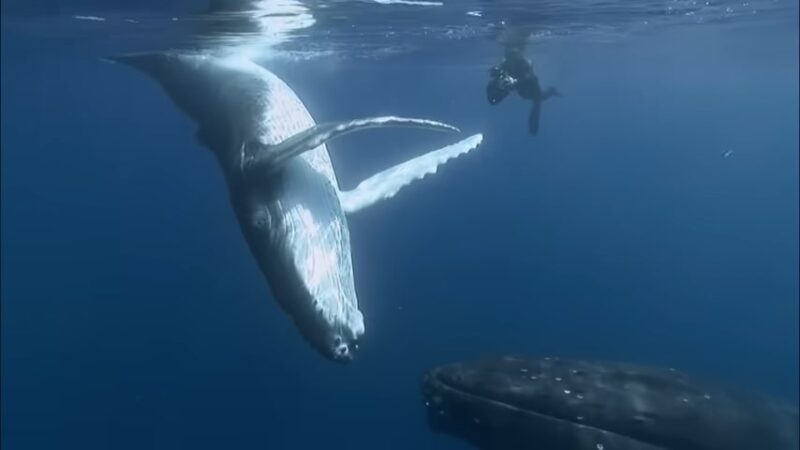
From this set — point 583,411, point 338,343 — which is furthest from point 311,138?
point 583,411

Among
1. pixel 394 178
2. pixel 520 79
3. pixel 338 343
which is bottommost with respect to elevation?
pixel 338 343

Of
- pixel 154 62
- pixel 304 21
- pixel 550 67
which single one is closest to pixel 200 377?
pixel 304 21

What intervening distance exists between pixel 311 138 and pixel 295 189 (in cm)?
86

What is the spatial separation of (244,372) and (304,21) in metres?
10.6

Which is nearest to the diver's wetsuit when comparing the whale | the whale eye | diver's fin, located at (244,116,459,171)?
the whale

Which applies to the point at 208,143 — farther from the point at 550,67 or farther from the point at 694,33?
the point at 550,67

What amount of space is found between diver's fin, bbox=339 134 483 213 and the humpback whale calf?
6.11 ft

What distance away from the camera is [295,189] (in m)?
7.77

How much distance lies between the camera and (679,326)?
35906 millimetres

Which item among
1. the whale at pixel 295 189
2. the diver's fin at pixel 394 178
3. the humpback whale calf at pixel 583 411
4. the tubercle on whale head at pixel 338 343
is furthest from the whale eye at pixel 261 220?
the humpback whale calf at pixel 583 411

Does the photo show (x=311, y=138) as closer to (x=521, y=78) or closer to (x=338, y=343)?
(x=338, y=343)

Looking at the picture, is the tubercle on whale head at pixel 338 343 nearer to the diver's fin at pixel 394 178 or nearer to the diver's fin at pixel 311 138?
the diver's fin at pixel 311 138

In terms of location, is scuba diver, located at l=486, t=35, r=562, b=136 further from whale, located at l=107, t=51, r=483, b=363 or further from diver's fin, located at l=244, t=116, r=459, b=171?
diver's fin, located at l=244, t=116, r=459, b=171

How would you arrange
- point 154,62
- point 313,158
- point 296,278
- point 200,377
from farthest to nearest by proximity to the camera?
1. point 200,377
2. point 154,62
3. point 313,158
4. point 296,278
